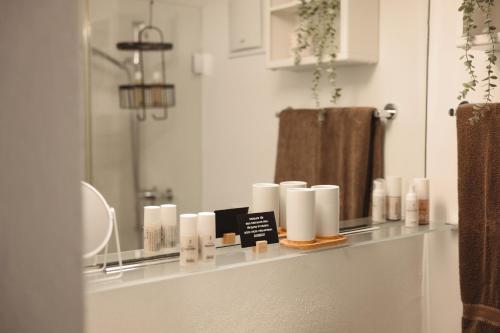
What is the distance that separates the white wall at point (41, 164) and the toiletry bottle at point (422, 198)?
1.19m

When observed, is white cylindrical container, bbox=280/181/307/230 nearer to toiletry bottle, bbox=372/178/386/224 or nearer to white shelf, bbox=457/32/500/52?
toiletry bottle, bbox=372/178/386/224

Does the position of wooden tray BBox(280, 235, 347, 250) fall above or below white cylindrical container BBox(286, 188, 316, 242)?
below

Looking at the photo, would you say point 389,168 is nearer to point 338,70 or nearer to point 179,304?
point 338,70

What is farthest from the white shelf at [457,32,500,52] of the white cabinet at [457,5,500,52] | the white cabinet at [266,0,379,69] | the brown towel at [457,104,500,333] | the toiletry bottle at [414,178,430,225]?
the toiletry bottle at [414,178,430,225]

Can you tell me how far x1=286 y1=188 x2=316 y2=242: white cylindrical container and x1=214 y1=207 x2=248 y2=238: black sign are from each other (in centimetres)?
12

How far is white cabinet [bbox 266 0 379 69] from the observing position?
155cm

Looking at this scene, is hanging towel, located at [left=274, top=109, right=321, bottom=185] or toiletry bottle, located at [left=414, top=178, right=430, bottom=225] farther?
toiletry bottle, located at [left=414, top=178, right=430, bottom=225]

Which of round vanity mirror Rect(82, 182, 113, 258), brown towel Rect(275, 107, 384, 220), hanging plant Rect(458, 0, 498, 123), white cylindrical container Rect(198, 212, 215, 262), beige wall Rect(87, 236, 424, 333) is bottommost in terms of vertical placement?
beige wall Rect(87, 236, 424, 333)

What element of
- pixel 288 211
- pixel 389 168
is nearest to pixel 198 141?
pixel 288 211

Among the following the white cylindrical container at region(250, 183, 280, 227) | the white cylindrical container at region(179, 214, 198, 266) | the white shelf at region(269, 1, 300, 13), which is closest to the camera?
the white cylindrical container at region(179, 214, 198, 266)

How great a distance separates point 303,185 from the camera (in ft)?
4.94

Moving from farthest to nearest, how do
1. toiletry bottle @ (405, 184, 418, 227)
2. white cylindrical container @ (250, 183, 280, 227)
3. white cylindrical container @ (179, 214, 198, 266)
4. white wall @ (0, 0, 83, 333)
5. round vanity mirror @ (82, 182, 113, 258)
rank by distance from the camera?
toiletry bottle @ (405, 184, 418, 227)
white cylindrical container @ (250, 183, 280, 227)
white cylindrical container @ (179, 214, 198, 266)
round vanity mirror @ (82, 182, 113, 258)
white wall @ (0, 0, 83, 333)

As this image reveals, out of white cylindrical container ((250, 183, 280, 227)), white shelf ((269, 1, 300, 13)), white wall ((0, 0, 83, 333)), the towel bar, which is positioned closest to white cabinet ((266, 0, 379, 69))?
white shelf ((269, 1, 300, 13))

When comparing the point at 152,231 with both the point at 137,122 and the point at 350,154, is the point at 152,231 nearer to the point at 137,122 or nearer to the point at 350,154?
the point at 137,122
